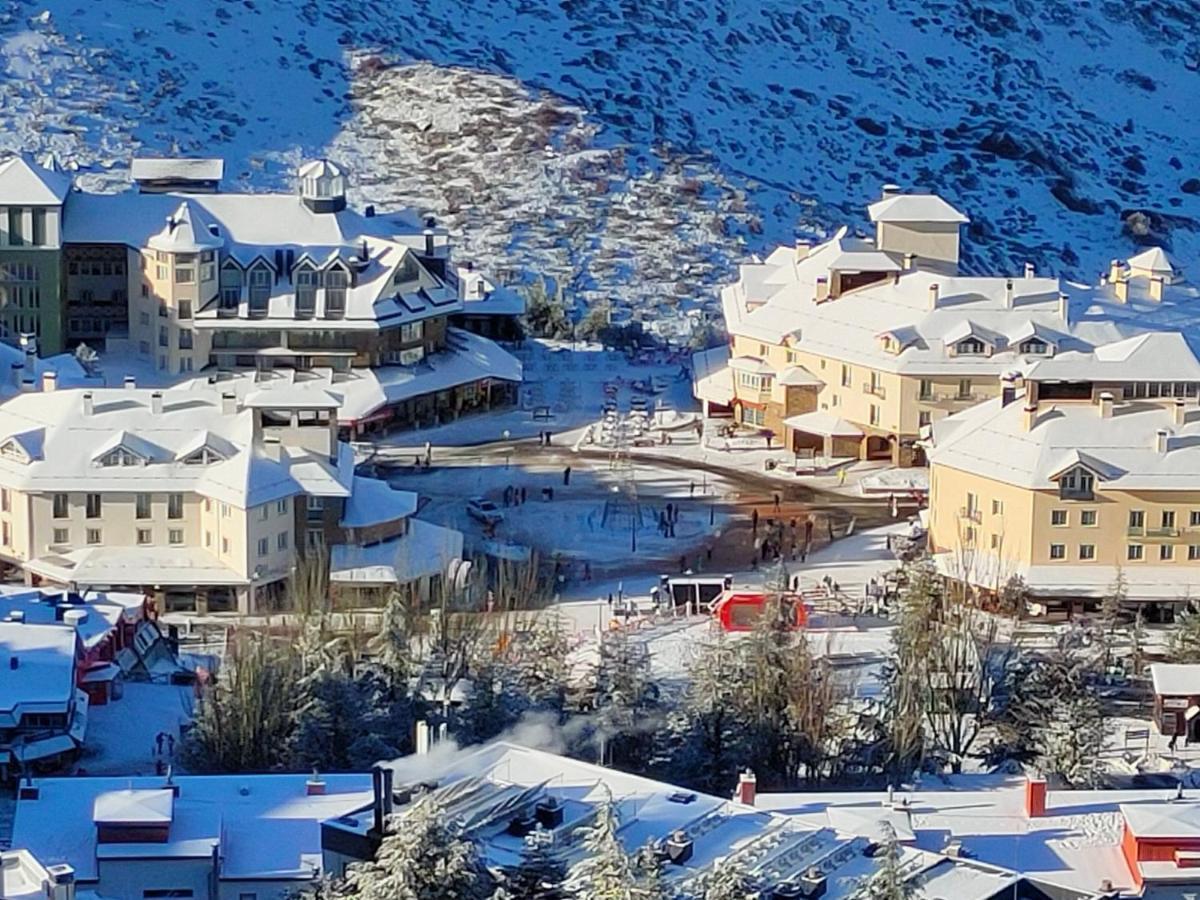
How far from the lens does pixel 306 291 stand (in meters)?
63.8

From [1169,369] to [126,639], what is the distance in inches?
848

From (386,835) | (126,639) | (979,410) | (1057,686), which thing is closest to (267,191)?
(979,410)

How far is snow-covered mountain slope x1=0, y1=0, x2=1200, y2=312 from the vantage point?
81938mm

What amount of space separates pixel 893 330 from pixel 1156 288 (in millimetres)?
8402

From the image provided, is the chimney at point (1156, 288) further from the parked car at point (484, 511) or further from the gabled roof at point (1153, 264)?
the parked car at point (484, 511)

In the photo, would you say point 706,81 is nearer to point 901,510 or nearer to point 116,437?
point 901,510

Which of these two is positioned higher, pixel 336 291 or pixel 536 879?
pixel 336 291

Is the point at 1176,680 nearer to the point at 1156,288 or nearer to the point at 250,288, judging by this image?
the point at 1156,288

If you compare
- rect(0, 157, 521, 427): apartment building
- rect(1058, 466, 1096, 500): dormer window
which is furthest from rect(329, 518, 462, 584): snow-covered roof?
rect(0, 157, 521, 427): apartment building

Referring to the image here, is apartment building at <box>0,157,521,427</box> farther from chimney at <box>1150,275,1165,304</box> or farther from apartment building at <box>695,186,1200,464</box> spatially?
chimney at <box>1150,275,1165,304</box>

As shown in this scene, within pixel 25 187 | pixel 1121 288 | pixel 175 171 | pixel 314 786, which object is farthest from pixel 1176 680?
pixel 175 171

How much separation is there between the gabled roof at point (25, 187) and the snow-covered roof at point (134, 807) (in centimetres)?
3303

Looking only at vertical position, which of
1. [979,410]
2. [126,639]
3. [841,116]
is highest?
[841,116]

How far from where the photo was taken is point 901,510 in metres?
56.0
